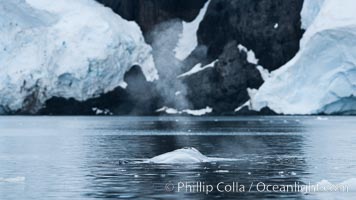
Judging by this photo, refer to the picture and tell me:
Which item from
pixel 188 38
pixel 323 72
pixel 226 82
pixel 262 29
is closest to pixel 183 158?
pixel 323 72

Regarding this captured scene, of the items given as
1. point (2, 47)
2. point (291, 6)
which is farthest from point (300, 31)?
point (2, 47)

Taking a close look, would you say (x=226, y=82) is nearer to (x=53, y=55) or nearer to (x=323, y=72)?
(x=323, y=72)

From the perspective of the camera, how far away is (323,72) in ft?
246

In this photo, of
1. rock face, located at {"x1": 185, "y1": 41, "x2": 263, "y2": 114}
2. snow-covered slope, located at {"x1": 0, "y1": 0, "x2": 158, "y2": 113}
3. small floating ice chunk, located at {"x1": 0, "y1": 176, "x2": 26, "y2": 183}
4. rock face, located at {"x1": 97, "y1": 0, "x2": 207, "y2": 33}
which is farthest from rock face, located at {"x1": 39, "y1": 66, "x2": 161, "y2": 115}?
small floating ice chunk, located at {"x1": 0, "y1": 176, "x2": 26, "y2": 183}

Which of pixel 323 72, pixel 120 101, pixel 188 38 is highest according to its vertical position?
pixel 323 72

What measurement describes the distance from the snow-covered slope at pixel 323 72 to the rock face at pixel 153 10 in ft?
67.3

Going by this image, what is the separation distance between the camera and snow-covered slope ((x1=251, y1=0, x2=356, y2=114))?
74062mm

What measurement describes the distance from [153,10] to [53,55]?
646 inches

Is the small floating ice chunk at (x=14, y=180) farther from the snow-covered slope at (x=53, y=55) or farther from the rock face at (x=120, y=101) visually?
the rock face at (x=120, y=101)

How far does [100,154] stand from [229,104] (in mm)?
51134

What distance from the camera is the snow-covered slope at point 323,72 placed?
7406 cm

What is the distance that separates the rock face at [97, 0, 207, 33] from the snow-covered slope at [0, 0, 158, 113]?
8.22m

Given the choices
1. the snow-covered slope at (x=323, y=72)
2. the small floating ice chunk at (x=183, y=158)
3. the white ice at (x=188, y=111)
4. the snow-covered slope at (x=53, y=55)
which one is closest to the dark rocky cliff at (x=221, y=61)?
the white ice at (x=188, y=111)

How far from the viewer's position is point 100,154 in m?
39.7
